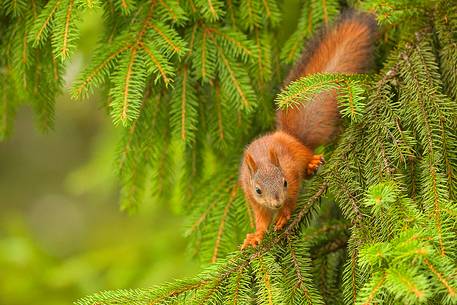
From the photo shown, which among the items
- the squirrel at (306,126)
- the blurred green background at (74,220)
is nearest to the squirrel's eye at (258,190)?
the squirrel at (306,126)

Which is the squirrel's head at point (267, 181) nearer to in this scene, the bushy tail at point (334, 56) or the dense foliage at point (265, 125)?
the dense foliage at point (265, 125)

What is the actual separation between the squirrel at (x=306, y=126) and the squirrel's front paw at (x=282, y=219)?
75 millimetres

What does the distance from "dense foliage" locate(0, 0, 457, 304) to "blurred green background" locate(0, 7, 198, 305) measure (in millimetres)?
272

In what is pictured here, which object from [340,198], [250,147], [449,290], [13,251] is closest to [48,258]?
[13,251]

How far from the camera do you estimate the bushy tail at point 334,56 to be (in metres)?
2.91

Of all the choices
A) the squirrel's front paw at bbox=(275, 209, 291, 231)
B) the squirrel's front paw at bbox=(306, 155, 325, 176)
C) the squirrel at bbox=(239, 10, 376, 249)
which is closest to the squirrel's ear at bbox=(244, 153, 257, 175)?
the squirrel at bbox=(239, 10, 376, 249)

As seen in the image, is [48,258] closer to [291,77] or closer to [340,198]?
[291,77]

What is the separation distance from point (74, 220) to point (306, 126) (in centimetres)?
1001

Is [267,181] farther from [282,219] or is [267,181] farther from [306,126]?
[306,126]

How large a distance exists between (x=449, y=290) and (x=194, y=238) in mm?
1540

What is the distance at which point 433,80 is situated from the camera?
2398 mm

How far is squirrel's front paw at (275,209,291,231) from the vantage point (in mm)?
2477

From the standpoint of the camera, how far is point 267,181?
276 centimetres

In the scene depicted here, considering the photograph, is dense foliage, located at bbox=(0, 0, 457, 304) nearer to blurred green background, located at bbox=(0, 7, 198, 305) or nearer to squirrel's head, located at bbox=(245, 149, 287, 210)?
squirrel's head, located at bbox=(245, 149, 287, 210)
